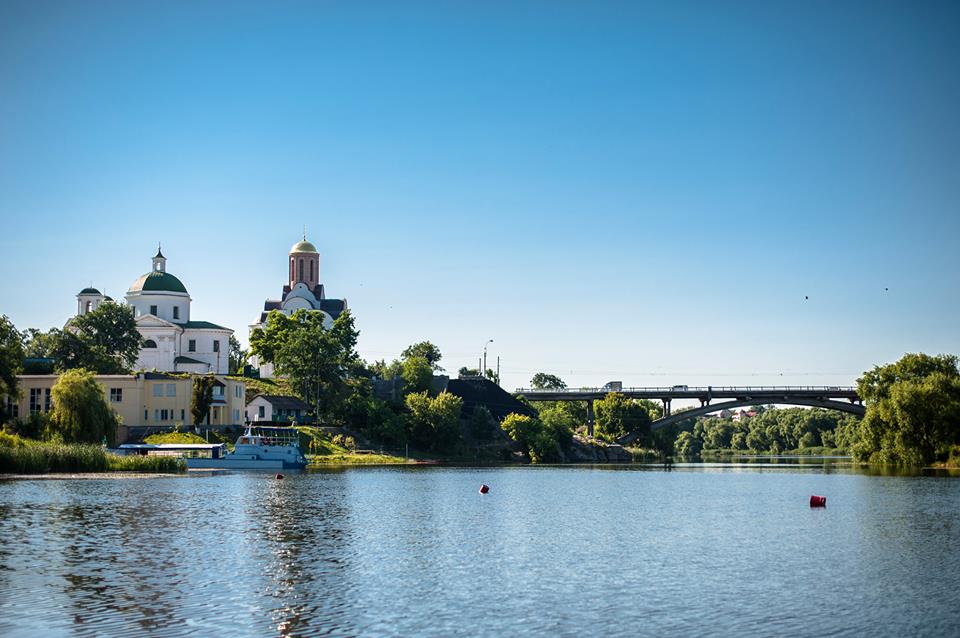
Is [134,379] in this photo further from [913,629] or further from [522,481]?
[913,629]

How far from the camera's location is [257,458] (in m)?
113

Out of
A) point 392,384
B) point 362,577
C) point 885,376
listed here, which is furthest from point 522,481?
point 392,384

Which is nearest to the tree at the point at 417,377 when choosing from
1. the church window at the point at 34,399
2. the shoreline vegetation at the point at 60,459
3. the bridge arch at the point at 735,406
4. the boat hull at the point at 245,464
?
the bridge arch at the point at 735,406

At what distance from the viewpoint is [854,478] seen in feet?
314

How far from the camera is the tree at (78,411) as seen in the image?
330 ft

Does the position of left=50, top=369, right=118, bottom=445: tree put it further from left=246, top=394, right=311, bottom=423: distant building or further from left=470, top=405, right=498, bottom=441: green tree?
left=470, top=405, right=498, bottom=441: green tree

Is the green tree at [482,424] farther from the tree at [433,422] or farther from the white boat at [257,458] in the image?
the white boat at [257,458]

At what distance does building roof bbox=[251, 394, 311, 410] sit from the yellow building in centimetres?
1332

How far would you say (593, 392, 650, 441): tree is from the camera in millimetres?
179250

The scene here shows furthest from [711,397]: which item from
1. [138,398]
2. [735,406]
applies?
[138,398]

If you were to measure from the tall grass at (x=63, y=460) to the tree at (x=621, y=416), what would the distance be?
100203mm

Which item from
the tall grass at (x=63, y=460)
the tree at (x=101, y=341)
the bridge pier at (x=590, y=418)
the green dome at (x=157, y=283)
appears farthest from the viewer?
the bridge pier at (x=590, y=418)

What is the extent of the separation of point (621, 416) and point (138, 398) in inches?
3406

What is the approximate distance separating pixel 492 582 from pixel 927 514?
3366 centimetres
